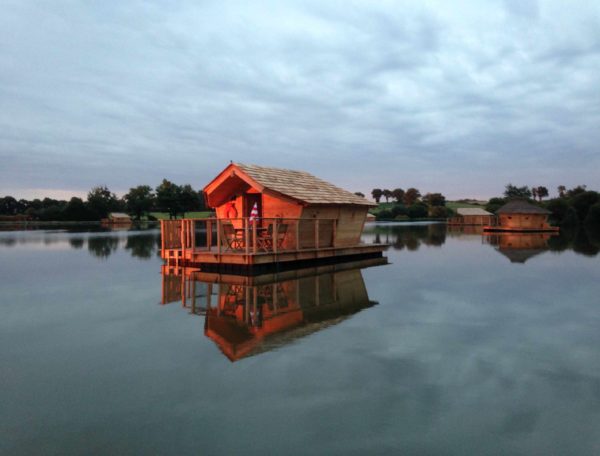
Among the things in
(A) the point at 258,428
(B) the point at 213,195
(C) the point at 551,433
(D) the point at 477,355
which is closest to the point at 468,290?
(D) the point at 477,355

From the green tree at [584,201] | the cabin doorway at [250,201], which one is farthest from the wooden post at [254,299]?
the green tree at [584,201]

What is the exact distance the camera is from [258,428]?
4.90 metres

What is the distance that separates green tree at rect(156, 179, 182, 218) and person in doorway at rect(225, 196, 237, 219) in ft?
247

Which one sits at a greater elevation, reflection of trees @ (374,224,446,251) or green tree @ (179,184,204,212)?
green tree @ (179,184,204,212)

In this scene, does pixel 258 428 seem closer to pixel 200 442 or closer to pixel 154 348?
pixel 200 442

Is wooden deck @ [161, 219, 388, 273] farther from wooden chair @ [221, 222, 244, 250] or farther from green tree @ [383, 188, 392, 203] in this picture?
green tree @ [383, 188, 392, 203]

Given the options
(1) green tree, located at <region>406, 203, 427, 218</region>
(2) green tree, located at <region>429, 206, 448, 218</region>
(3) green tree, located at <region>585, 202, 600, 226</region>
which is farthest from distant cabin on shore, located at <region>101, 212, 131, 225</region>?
(3) green tree, located at <region>585, 202, 600, 226</region>

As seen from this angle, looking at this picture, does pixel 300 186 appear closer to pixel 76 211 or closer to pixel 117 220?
pixel 117 220

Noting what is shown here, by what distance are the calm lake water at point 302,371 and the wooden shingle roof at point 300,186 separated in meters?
6.41

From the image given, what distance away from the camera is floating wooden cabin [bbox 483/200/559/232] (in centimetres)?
4684

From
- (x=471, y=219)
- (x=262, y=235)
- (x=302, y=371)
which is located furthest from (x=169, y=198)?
(x=302, y=371)

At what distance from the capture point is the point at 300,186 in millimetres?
21156

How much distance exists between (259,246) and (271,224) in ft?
6.64

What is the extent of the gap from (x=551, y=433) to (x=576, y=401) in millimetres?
1084
